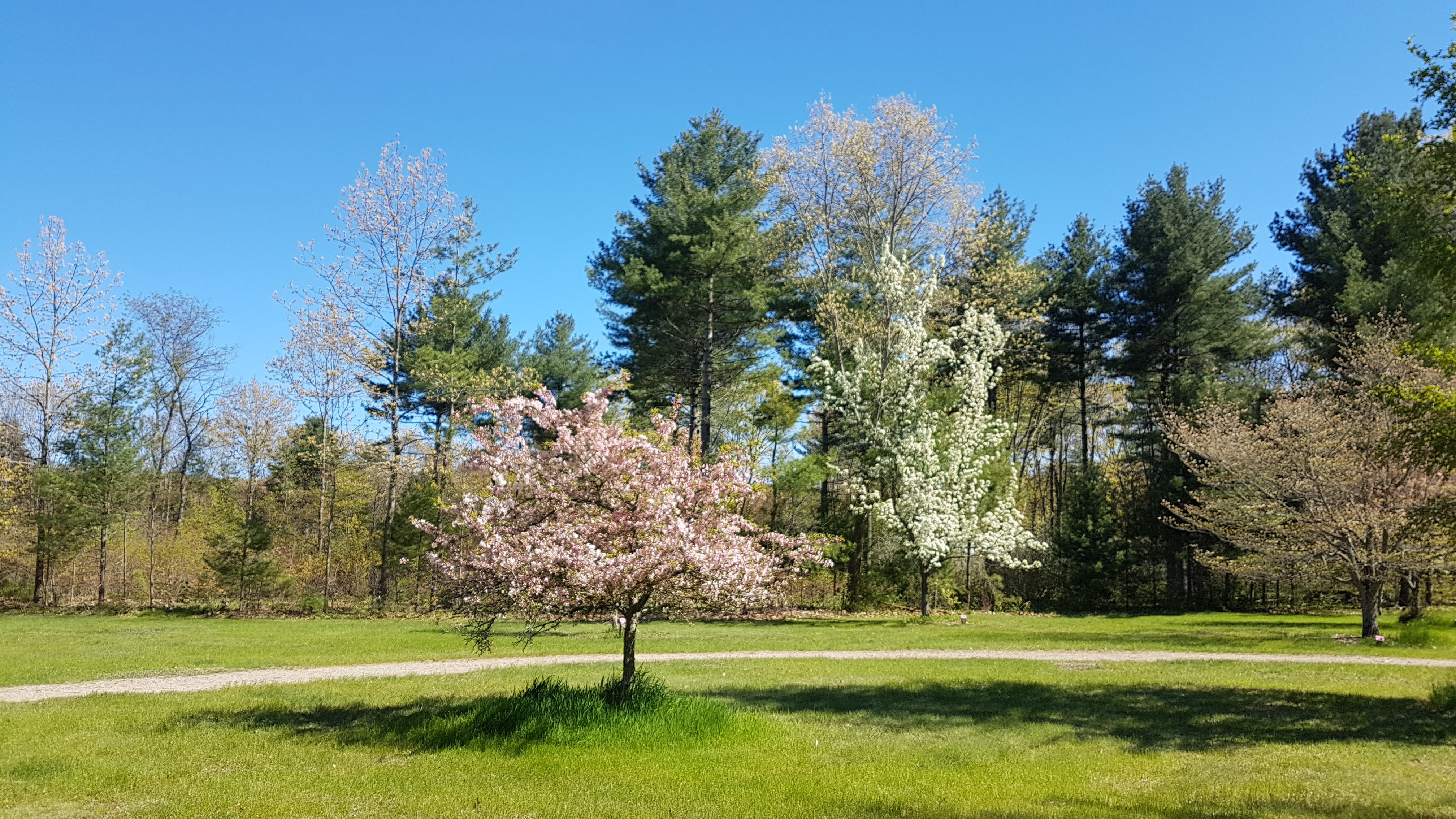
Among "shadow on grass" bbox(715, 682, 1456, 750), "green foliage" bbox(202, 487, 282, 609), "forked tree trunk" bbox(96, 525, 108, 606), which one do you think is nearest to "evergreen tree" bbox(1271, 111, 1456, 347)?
"shadow on grass" bbox(715, 682, 1456, 750)

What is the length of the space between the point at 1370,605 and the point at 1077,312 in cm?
1883

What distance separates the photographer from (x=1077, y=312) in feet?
112

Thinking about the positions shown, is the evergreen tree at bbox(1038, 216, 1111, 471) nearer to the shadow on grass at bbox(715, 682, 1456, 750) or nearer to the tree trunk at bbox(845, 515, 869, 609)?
the tree trunk at bbox(845, 515, 869, 609)

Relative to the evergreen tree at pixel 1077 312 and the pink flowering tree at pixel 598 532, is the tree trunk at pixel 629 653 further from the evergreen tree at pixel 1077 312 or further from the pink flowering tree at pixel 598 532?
the evergreen tree at pixel 1077 312

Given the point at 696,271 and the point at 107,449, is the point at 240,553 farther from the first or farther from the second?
the point at 696,271

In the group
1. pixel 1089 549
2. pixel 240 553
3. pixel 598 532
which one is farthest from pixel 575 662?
pixel 1089 549

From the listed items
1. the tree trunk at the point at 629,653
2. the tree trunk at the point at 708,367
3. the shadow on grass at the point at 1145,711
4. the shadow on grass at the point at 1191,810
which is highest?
the tree trunk at the point at 708,367

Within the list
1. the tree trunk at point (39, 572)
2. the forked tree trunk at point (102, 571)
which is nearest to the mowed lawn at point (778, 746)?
the forked tree trunk at point (102, 571)

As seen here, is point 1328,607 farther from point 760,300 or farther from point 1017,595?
point 760,300

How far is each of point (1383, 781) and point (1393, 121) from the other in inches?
1177

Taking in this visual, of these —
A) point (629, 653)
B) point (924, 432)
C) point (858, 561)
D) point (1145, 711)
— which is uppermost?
point (924, 432)

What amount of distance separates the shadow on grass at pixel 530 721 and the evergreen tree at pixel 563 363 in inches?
966

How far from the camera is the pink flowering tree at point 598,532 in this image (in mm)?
8117

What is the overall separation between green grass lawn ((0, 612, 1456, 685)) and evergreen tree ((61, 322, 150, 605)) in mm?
3942
